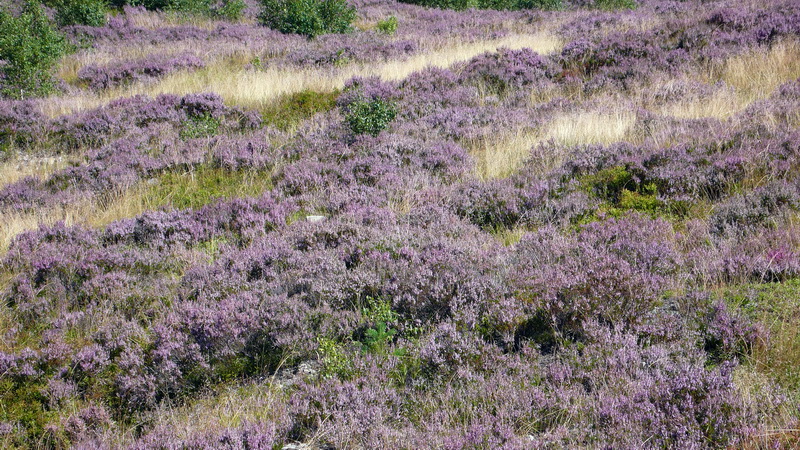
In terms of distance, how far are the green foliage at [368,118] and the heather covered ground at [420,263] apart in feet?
0.17

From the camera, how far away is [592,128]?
7969 mm

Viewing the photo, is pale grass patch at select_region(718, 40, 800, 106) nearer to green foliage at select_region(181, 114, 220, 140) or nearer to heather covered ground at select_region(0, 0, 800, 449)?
heather covered ground at select_region(0, 0, 800, 449)

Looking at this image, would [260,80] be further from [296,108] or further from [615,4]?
[615,4]

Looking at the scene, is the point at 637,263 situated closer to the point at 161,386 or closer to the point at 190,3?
the point at 161,386

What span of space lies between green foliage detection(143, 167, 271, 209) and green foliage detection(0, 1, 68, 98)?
6.68 m

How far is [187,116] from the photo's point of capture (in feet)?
34.7

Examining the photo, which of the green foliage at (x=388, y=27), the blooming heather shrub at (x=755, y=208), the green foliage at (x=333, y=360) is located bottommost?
the green foliage at (x=333, y=360)

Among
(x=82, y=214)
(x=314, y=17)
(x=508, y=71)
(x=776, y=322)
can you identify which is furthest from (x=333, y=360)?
(x=314, y=17)

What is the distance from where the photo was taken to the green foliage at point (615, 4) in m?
20.6

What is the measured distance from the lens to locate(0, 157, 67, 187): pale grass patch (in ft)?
28.5

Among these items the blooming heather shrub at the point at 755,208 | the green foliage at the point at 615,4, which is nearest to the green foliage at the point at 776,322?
the blooming heather shrub at the point at 755,208

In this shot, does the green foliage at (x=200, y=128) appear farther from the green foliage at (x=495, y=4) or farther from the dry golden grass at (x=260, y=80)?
the green foliage at (x=495, y=4)

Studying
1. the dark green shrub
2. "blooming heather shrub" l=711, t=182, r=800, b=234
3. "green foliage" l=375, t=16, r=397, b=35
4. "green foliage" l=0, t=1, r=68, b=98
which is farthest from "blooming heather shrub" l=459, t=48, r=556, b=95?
the dark green shrub

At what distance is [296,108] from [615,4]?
15717mm
